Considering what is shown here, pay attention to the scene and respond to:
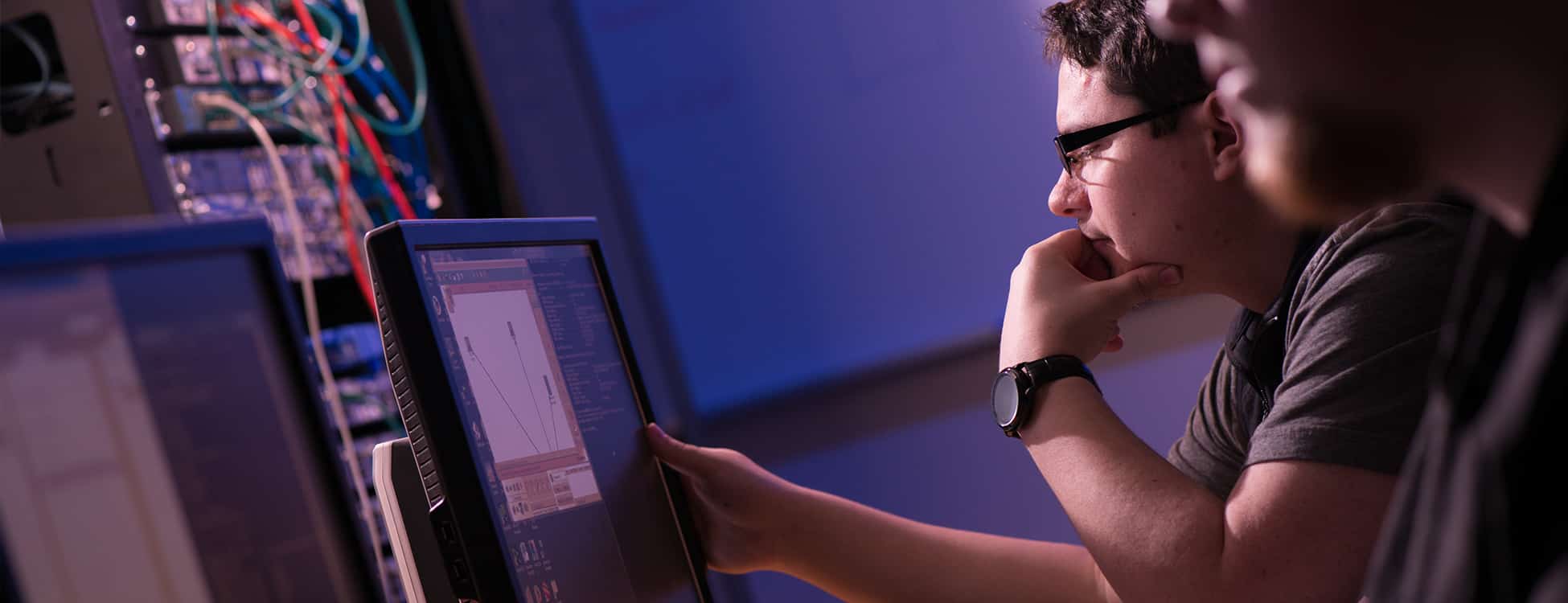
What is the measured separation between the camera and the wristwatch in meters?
1.25

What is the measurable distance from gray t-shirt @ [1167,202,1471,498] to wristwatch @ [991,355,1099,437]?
197 millimetres

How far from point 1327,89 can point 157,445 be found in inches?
24.7

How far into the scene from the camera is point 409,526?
41.2 inches

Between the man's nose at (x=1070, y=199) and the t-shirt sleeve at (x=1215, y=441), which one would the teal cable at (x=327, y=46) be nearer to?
the man's nose at (x=1070, y=199)

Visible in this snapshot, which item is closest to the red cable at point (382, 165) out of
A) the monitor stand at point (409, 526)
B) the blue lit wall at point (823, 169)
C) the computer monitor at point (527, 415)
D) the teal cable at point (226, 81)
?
the teal cable at point (226, 81)

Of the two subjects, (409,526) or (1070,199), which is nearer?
(409,526)

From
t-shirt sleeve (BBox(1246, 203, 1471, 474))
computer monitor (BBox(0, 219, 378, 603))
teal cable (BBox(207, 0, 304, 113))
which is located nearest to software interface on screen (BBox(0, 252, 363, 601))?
computer monitor (BBox(0, 219, 378, 603))

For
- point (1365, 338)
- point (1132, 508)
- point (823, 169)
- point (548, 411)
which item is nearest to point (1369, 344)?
point (1365, 338)

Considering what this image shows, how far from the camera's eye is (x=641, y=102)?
2461 mm

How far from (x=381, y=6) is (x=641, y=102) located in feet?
1.71

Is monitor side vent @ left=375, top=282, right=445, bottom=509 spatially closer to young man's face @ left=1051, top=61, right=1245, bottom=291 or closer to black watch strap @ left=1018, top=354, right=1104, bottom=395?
black watch strap @ left=1018, top=354, right=1104, bottom=395

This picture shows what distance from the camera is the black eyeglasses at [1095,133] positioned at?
1300 millimetres

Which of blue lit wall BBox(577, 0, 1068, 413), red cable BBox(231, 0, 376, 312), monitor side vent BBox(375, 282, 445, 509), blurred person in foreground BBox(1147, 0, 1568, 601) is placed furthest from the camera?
blue lit wall BBox(577, 0, 1068, 413)

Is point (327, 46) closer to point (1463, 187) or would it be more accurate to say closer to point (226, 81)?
point (226, 81)
